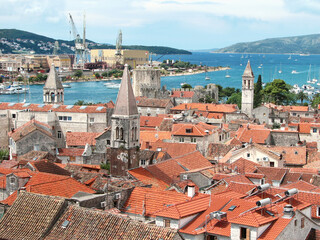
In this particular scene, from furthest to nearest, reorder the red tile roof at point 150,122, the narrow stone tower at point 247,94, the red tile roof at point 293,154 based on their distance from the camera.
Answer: the narrow stone tower at point 247,94 < the red tile roof at point 150,122 < the red tile roof at point 293,154

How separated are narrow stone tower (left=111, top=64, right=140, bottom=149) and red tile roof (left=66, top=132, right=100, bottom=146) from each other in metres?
7.65

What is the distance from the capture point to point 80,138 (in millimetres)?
30328

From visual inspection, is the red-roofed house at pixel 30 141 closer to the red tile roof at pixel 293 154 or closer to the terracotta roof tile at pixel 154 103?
the red tile roof at pixel 293 154

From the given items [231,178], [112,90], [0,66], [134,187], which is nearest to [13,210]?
[134,187]

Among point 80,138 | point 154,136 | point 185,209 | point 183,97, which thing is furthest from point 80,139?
point 183,97

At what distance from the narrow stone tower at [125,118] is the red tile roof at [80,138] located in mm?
7650

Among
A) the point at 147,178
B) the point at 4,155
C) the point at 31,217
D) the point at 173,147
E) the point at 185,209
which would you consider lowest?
the point at 4,155

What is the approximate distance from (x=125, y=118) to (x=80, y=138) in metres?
9.35

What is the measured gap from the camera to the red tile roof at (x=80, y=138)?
2977 cm

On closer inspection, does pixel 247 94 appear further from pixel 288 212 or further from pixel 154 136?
pixel 288 212

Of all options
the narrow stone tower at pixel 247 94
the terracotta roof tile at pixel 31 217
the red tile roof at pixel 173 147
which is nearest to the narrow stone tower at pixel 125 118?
the red tile roof at pixel 173 147

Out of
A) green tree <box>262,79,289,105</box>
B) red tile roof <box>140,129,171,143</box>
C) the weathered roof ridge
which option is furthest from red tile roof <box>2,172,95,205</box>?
green tree <box>262,79,289,105</box>

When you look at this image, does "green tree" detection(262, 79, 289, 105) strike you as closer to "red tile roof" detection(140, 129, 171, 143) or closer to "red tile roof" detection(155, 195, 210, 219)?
"red tile roof" detection(140, 129, 171, 143)

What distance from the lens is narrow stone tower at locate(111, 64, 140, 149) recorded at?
21.5 metres
